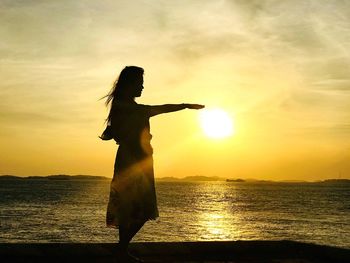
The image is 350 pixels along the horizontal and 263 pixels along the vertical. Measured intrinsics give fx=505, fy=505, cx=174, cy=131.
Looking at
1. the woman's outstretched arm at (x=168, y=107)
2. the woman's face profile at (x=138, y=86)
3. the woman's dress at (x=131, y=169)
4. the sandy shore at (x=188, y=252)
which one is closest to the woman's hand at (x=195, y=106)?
the woman's outstretched arm at (x=168, y=107)

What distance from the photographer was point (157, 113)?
20.5 ft

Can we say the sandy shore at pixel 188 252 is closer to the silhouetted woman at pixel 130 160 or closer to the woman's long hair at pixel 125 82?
the silhouetted woman at pixel 130 160

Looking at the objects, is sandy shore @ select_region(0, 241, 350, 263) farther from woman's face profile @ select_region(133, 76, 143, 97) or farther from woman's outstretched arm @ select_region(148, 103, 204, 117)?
woman's face profile @ select_region(133, 76, 143, 97)

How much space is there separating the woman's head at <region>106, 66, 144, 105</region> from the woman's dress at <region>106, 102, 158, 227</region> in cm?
12

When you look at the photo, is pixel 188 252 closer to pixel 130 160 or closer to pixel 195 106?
pixel 130 160

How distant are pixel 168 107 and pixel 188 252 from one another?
271 centimetres

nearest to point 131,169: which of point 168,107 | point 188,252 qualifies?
point 168,107

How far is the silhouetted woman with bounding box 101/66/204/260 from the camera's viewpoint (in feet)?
20.6

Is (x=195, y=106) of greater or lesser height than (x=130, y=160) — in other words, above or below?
above

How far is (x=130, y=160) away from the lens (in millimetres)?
6309

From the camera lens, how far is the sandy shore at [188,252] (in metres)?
7.20

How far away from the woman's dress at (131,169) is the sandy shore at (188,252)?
1061 mm

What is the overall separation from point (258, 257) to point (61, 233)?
42.8 m

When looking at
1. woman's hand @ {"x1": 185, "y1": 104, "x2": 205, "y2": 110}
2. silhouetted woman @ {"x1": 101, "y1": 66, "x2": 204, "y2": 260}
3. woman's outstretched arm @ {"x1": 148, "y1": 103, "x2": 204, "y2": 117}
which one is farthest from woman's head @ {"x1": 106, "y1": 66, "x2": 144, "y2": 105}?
woman's hand @ {"x1": 185, "y1": 104, "x2": 205, "y2": 110}
